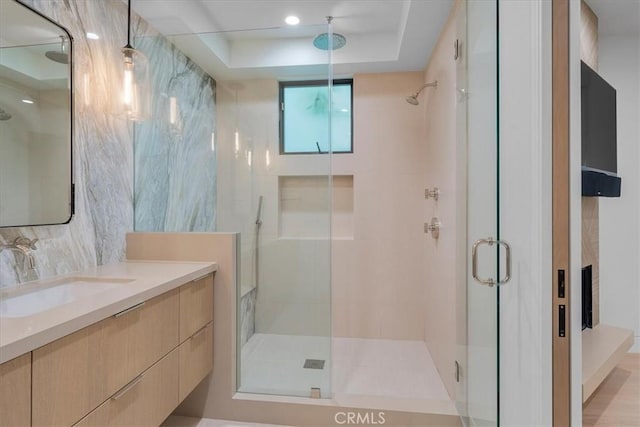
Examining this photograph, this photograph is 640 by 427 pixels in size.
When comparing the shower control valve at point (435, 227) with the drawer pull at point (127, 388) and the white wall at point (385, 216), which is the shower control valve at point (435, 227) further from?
the drawer pull at point (127, 388)

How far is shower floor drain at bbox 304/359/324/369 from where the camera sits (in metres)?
2.11

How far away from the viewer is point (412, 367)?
96.7 inches

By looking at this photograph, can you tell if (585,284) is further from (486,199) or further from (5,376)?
(5,376)

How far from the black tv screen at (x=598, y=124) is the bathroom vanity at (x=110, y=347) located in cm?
185

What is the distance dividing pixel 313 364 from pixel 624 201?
185cm

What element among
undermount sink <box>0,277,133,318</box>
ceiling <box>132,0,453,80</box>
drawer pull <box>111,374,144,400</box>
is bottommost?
drawer pull <box>111,374,144,400</box>

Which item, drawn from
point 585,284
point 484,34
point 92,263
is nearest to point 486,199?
point 585,284

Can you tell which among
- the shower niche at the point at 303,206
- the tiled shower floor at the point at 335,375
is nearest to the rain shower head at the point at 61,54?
the shower niche at the point at 303,206

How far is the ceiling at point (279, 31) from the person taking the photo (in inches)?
87.4

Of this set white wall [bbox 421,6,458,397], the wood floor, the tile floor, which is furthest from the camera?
white wall [bbox 421,6,458,397]

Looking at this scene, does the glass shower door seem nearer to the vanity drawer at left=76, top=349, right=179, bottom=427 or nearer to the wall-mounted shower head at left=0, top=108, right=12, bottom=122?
the vanity drawer at left=76, top=349, right=179, bottom=427

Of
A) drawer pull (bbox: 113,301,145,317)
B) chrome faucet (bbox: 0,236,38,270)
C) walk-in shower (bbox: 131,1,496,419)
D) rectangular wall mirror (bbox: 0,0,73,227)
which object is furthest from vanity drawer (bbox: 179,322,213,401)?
rectangular wall mirror (bbox: 0,0,73,227)

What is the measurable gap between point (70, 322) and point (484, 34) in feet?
6.16

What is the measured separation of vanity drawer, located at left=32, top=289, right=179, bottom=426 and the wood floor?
1737 millimetres
